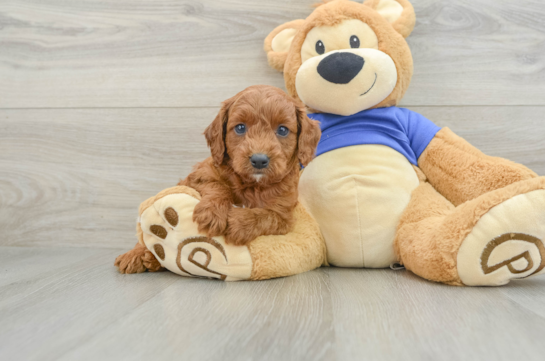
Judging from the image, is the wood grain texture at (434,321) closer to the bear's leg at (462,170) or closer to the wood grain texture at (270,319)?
the wood grain texture at (270,319)

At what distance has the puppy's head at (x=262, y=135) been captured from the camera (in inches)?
33.4

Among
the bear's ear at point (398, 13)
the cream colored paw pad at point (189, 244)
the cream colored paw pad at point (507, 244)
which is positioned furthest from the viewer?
the bear's ear at point (398, 13)

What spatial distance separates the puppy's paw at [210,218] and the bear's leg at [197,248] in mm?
18

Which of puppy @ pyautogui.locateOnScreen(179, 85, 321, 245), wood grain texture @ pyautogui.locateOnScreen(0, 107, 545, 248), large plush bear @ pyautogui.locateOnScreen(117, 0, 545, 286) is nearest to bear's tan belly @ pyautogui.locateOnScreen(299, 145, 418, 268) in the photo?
large plush bear @ pyautogui.locateOnScreen(117, 0, 545, 286)

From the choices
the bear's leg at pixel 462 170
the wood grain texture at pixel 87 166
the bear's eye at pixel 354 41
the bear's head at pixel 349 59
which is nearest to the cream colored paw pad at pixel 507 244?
the bear's leg at pixel 462 170

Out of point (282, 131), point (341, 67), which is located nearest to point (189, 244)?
point (282, 131)

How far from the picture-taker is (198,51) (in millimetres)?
1410

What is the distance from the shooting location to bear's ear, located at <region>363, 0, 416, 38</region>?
116 cm

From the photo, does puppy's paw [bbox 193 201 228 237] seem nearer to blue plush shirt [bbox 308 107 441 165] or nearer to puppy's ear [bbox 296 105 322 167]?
A: puppy's ear [bbox 296 105 322 167]

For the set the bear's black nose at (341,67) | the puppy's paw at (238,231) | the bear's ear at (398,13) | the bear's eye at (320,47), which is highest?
the bear's ear at (398,13)

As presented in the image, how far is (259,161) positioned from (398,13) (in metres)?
0.70

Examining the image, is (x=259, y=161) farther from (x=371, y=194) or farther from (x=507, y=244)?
(x=507, y=244)

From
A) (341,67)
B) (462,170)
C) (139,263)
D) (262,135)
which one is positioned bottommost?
(139,263)

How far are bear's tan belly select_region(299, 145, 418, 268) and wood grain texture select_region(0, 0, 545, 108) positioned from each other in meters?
0.40
